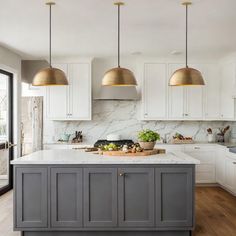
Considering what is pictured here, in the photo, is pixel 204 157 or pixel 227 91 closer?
pixel 227 91

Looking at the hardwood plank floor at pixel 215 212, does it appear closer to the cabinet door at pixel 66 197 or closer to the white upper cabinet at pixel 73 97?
the cabinet door at pixel 66 197

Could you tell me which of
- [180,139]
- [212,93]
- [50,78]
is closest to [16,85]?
[50,78]

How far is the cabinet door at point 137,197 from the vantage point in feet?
12.9

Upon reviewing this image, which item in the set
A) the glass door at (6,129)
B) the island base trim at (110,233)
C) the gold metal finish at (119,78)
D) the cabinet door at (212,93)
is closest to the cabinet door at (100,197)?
the island base trim at (110,233)

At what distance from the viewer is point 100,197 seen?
12.9ft

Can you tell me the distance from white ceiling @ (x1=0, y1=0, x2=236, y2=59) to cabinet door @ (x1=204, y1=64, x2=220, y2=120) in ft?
2.07

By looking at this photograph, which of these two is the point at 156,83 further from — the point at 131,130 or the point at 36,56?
→ the point at 36,56

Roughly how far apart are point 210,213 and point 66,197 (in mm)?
2301

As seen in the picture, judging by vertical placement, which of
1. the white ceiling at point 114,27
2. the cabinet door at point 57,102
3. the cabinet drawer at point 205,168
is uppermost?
the white ceiling at point 114,27

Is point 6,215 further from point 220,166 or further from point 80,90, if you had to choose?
point 220,166

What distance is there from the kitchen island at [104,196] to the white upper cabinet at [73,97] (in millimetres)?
3184

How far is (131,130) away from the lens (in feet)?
24.6

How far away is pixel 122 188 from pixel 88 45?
9.26 feet

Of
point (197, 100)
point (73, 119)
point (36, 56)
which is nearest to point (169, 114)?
point (197, 100)
